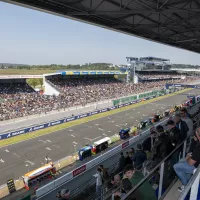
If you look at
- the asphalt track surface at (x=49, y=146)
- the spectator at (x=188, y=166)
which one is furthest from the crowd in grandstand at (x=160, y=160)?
the asphalt track surface at (x=49, y=146)

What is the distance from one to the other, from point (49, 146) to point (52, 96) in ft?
54.8

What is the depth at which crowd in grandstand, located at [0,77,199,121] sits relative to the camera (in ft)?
84.8

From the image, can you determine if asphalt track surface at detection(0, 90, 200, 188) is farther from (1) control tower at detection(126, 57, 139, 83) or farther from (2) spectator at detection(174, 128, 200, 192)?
(1) control tower at detection(126, 57, 139, 83)

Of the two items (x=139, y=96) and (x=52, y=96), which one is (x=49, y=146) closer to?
(x=52, y=96)

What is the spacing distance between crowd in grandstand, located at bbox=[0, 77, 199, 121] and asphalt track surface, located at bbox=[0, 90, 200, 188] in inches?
228

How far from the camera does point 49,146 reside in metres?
18.4

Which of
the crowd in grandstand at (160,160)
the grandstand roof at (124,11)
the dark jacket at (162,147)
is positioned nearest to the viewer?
the crowd in grandstand at (160,160)

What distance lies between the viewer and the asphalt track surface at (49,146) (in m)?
14.4

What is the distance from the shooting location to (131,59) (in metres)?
70.2

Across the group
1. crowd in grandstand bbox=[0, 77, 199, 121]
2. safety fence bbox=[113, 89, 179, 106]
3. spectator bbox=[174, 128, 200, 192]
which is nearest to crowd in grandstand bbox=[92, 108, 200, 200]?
spectator bbox=[174, 128, 200, 192]

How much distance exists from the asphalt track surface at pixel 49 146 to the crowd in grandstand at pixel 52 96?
5780mm

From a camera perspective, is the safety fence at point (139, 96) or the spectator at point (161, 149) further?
the safety fence at point (139, 96)

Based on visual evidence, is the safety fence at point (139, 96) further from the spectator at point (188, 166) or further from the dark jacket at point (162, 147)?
the spectator at point (188, 166)

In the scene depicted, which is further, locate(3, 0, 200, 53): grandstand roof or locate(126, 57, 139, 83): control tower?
locate(126, 57, 139, 83): control tower
